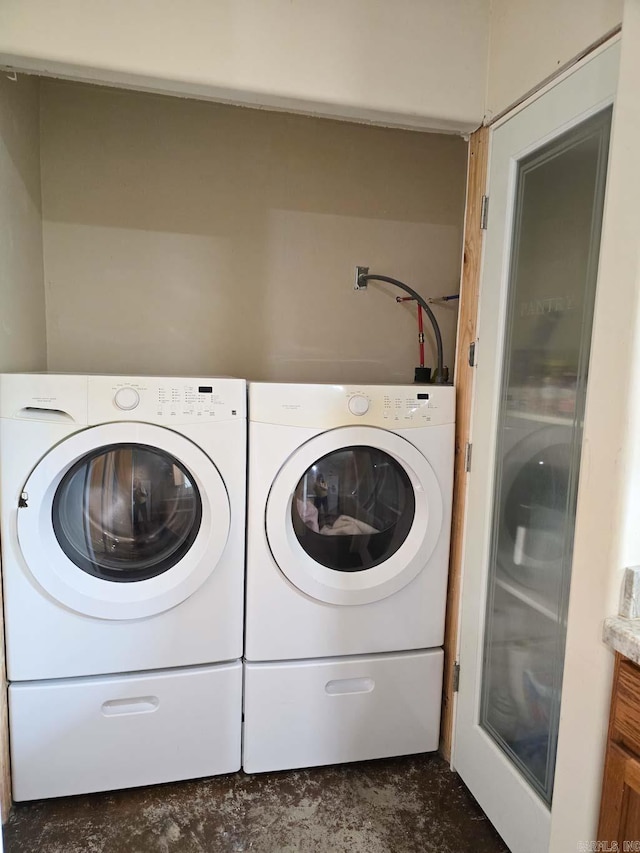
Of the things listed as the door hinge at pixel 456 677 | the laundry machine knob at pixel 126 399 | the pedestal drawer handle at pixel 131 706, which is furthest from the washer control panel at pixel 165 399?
the door hinge at pixel 456 677

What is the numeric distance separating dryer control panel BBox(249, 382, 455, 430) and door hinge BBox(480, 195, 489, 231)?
0.48m

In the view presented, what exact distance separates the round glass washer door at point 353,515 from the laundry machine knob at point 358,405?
0.17 ft

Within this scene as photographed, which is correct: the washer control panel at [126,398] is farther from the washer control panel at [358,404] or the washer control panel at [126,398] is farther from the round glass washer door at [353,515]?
the washer control panel at [358,404]

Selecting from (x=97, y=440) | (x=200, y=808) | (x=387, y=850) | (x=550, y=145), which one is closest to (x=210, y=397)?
(x=97, y=440)

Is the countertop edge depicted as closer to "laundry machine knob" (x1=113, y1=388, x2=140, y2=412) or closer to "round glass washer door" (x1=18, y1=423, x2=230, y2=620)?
"round glass washer door" (x1=18, y1=423, x2=230, y2=620)

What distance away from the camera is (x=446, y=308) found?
2381mm

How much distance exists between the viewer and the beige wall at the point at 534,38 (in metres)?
1.09

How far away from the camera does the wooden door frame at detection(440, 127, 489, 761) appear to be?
1535mm

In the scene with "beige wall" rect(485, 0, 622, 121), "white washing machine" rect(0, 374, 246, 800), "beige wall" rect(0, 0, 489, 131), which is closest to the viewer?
"beige wall" rect(485, 0, 622, 121)

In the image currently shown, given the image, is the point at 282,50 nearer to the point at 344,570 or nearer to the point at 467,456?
the point at 467,456

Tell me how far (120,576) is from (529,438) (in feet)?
3.87

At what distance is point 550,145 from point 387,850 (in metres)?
1.85

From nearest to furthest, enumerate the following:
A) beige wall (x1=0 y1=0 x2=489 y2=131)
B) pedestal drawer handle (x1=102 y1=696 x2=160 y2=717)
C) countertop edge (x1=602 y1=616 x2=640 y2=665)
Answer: countertop edge (x1=602 y1=616 x2=640 y2=665) < beige wall (x1=0 y1=0 x2=489 y2=131) < pedestal drawer handle (x1=102 y1=696 x2=160 y2=717)

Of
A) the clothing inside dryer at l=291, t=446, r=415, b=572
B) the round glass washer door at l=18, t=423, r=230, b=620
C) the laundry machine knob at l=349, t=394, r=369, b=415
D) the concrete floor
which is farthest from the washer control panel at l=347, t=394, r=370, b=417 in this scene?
the concrete floor
